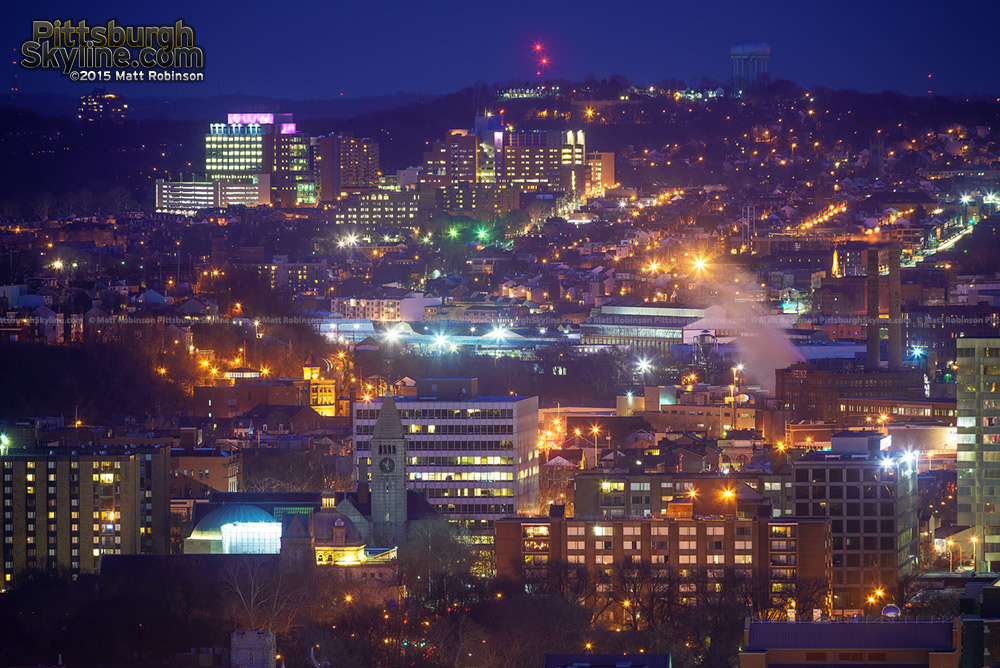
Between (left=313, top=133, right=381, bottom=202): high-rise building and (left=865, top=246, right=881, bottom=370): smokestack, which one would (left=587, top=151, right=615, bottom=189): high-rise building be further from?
(left=865, top=246, right=881, bottom=370): smokestack

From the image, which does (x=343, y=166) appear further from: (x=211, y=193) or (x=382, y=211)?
(x=382, y=211)

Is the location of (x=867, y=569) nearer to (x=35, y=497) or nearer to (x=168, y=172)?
(x=35, y=497)

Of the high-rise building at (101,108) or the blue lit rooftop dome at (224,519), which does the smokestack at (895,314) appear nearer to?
the blue lit rooftop dome at (224,519)

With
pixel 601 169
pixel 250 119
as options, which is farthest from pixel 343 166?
pixel 601 169

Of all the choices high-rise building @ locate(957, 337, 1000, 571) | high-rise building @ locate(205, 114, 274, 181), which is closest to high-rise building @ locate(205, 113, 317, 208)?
high-rise building @ locate(205, 114, 274, 181)

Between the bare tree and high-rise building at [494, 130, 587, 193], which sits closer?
the bare tree
